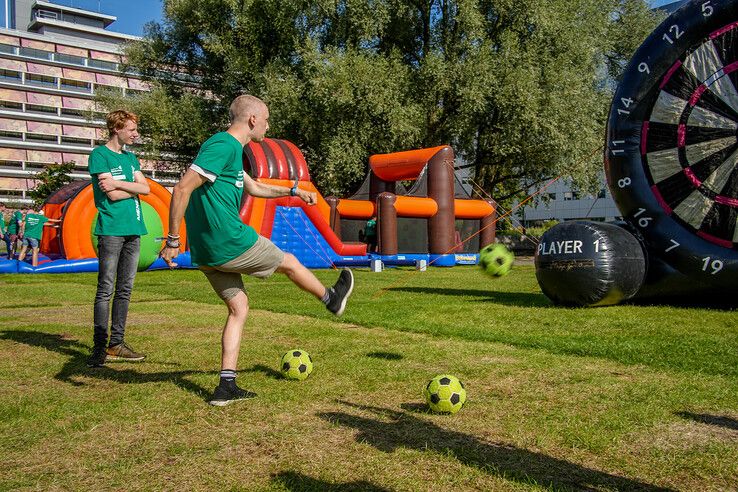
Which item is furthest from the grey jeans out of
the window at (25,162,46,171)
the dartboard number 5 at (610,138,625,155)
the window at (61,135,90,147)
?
the window at (61,135,90,147)

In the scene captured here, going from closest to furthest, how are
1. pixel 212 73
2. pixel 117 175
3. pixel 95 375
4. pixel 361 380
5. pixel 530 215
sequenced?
1. pixel 361 380
2. pixel 95 375
3. pixel 117 175
4. pixel 212 73
5. pixel 530 215

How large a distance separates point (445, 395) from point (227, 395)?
Result: 1433 millimetres

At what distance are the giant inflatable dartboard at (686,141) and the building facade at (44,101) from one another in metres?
77.1

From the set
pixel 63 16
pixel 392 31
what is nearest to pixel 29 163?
pixel 63 16

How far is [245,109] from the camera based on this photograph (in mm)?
4414

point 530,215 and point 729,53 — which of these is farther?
point 530,215

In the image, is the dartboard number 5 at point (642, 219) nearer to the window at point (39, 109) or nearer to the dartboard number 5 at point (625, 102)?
the dartboard number 5 at point (625, 102)

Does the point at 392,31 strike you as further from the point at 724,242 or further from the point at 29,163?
the point at 29,163

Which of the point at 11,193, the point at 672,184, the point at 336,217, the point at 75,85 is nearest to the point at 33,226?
the point at 336,217

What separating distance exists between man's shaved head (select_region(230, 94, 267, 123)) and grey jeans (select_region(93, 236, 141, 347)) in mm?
1905

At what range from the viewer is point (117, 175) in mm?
5566

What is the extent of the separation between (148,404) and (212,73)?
2637 centimetres

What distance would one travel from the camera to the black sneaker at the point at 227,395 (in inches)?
161

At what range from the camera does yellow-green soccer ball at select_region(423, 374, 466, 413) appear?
3.84 metres
